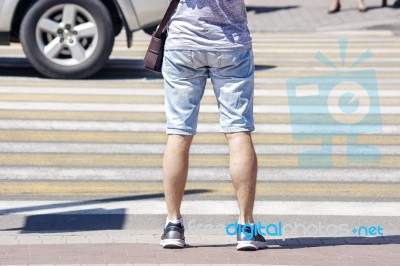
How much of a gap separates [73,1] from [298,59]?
137 inches

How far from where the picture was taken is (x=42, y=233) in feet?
23.5

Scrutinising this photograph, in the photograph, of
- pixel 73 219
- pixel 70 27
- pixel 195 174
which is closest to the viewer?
pixel 73 219

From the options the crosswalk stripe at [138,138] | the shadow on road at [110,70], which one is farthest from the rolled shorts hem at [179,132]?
the shadow on road at [110,70]

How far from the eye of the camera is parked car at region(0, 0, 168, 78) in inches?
508

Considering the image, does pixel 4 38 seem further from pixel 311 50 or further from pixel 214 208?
pixel 214 208

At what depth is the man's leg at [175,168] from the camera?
6645 mm

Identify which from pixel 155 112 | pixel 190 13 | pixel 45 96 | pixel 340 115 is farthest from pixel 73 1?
pixel 190 13

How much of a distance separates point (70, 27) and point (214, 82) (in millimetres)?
6464

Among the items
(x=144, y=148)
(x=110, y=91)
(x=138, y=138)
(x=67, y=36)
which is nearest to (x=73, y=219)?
(x=144, y=148)

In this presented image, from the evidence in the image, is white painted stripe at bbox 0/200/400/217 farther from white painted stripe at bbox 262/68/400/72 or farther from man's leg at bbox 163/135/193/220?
white painted stripe at bbox 262/68/400/72

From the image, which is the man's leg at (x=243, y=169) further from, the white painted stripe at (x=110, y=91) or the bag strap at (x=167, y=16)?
the white painted stripe at (x=110, y=91)

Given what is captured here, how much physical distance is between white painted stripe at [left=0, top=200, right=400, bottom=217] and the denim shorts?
1.35 meters

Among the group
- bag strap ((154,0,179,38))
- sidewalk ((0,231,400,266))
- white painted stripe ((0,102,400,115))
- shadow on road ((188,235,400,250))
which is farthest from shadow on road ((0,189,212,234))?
white painted stripe ((0,102,400,115))

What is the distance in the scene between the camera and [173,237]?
21.6 ft
